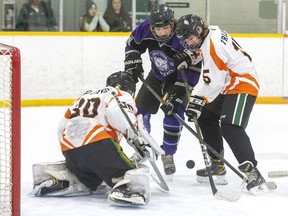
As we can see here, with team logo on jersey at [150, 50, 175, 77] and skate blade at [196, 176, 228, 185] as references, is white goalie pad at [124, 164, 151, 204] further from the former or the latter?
team logo on jersey at [150, 50, 175, 77]

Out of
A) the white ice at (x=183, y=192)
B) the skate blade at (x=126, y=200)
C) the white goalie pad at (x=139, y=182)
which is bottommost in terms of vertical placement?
the white ice at (x=183, y=192)

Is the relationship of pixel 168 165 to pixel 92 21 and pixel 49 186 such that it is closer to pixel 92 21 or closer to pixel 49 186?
pixel 49 186

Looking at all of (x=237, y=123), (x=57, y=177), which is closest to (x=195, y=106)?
(x=237, y=123)

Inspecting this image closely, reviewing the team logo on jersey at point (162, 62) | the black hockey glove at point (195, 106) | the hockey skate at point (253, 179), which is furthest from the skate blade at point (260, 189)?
the team logo on jersey at point (162, 62)

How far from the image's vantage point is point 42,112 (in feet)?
21.9

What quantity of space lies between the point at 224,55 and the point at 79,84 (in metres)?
3.76

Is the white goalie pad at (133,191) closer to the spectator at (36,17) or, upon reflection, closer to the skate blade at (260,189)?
the skate blade at (260,189)

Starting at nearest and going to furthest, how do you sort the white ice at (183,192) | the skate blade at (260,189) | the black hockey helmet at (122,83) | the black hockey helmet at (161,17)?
the white ice at (183,192), the black hockey helmet at (122,83), the skate blade at (260,189), the black hockey helmet at (161,17)

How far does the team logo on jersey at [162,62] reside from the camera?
4.00m

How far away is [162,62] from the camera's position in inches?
159

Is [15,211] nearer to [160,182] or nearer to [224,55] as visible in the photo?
[160,182]

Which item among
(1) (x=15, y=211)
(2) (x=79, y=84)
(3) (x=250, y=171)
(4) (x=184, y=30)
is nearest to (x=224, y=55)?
(4) (x=184, y=30)

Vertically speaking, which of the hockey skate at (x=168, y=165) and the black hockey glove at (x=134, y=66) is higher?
the black hockey glove at (x=134, y=66)

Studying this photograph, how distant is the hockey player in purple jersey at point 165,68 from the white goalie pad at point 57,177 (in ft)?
2.27
